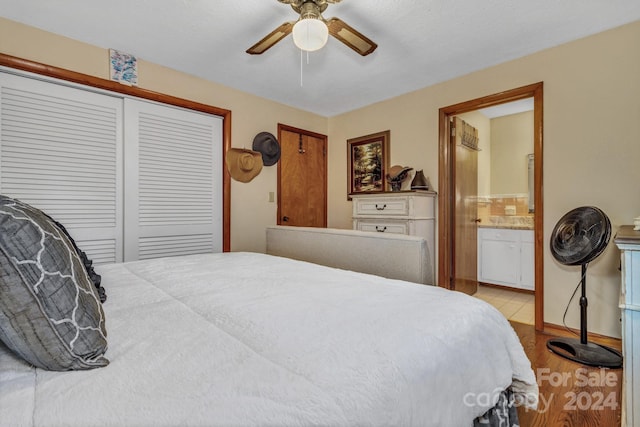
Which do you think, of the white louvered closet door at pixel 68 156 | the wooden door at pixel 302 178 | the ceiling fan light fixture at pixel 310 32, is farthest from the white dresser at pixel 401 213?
the white louvered closet door at pixel 68 156

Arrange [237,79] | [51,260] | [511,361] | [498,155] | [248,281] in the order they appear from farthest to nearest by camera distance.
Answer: [498,155] → [237,79] → [248,281] → [511,361] → [51,260]

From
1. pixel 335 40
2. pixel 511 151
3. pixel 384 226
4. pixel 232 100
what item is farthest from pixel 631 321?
pixel 511 151

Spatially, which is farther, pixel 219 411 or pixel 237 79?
pixel 237 79

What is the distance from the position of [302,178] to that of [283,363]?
137 inches

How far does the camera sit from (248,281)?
1.34 meters

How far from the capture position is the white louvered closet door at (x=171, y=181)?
271cm

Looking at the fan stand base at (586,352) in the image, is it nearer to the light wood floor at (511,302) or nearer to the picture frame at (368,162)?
the light wood floor at (511,302)

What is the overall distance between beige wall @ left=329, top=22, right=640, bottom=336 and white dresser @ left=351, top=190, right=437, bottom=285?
0.98 metres

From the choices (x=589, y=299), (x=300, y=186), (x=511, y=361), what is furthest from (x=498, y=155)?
(x=511, y=361)

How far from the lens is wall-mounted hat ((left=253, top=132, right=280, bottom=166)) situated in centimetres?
348

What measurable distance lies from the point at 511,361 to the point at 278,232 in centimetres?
188

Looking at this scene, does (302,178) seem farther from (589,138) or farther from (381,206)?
(589,138)

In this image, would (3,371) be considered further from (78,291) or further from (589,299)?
(589,299)

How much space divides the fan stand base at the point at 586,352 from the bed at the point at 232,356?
4.69 ft
